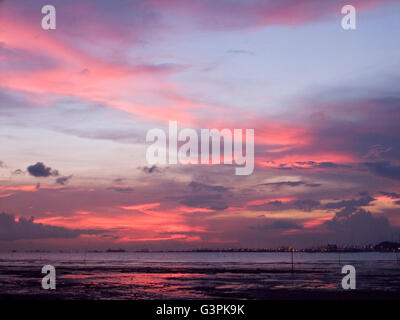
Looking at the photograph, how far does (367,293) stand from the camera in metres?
58.9

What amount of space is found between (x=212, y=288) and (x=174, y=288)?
4.76 m
